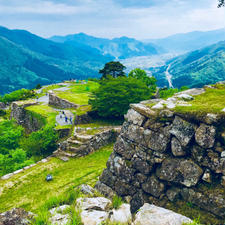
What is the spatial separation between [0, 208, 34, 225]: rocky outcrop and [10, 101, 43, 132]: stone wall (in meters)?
31.5

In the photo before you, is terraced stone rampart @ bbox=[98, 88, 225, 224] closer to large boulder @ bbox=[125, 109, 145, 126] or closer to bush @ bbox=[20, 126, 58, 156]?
large boulder @ bbox=[125, 109, 145, 126]

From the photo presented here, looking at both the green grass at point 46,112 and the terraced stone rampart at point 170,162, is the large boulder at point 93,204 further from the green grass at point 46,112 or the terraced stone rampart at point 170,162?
the green grass at point 46,112

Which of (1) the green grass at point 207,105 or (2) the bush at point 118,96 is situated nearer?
(1) the green grass at point 207,105

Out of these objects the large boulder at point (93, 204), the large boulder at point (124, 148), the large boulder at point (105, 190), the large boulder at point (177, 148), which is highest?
the large boulder at point (177, 148)

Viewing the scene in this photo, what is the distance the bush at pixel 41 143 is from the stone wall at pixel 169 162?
54.2ft

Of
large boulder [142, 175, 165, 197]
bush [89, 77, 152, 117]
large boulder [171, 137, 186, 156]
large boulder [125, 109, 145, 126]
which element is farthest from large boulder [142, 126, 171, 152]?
bush [89, 77, 152, 117]

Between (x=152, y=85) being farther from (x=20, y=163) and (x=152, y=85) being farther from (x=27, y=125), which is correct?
(x=20, y=163)

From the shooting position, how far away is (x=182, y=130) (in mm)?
10961

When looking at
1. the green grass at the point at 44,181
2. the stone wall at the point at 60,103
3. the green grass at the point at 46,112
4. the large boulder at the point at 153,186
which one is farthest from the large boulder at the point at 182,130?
the stone wall at the point at 60,103

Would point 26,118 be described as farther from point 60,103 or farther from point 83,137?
point 83,137

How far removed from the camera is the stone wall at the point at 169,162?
10.2 metres

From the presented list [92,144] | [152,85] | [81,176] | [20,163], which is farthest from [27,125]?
[152,85]

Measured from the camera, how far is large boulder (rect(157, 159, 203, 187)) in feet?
34.7

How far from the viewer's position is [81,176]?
18.5 meters
